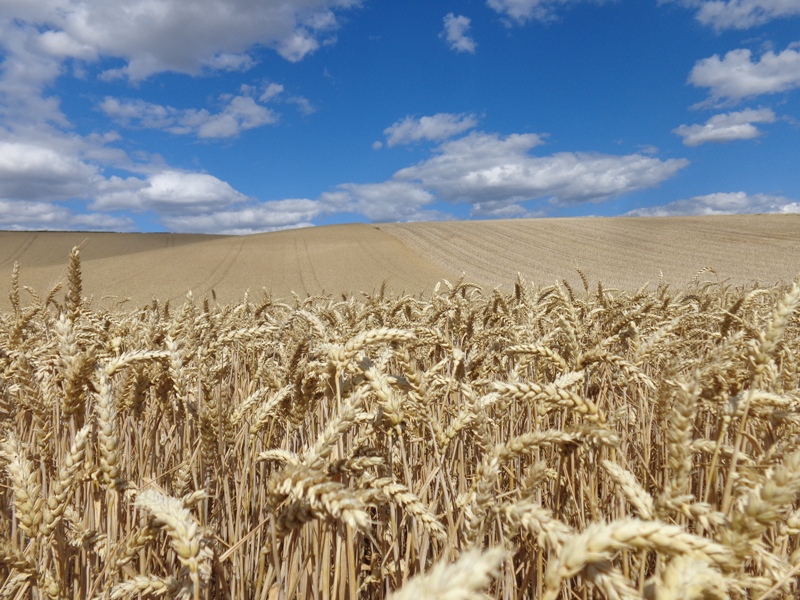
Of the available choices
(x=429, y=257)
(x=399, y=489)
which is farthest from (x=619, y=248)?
(x=399, y=489)

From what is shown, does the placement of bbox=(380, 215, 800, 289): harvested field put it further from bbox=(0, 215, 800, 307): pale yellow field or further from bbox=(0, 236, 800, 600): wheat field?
bbox=(0, 236, 800, 600): wheat field

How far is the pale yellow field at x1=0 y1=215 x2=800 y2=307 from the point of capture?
25547 mm

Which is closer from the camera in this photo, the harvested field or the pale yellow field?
the pale yellow field

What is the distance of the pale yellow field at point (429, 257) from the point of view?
83.8ft

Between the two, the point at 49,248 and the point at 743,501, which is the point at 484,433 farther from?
the point at 49,248

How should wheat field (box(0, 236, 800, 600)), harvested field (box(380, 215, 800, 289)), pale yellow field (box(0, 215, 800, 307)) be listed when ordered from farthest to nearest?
harvested field (box(380, 215, 800, 289)) → pale yellow field (box(0, 215, 800, 307)) → wheat field (box(0, 236, 800, 600))

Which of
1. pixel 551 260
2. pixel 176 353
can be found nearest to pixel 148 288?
pixel 551 260

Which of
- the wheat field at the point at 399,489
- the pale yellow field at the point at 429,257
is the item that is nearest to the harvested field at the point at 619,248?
the pale yellow field at the point at 429,257

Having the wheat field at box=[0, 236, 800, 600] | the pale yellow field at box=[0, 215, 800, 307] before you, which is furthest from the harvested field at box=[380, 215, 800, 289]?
the wheat field at box=[0, 236, 800, 600]

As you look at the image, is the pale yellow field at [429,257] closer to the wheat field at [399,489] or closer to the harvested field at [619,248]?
the harvested field at [619,248]

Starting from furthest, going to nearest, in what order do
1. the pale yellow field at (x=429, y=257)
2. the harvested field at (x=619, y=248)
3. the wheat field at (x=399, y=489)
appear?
the harvested field at (x=619, y=248), the pale yellow field at (x=429, y=257), the wheat field at (x=399, y=489)

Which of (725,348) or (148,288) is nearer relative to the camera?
(725,348)

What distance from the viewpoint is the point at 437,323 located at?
3.81 m

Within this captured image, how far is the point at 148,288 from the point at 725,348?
26.7m
